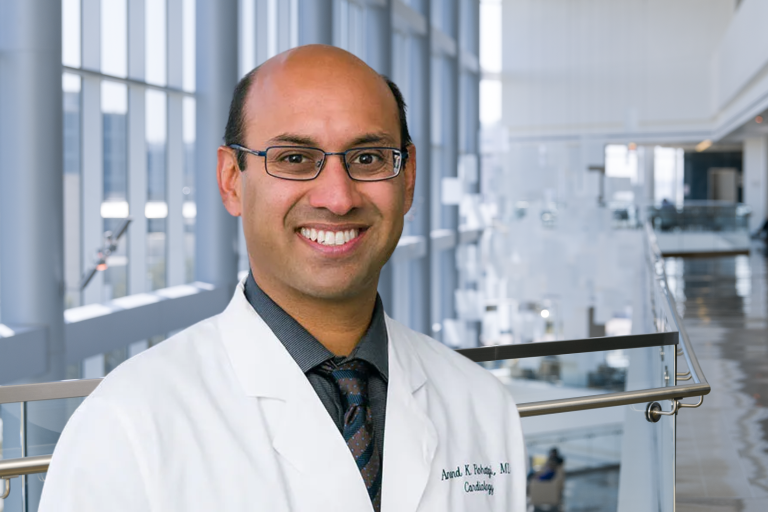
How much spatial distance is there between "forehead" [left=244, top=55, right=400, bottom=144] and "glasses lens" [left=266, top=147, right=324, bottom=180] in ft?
0.09

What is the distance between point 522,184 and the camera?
63.6 feet

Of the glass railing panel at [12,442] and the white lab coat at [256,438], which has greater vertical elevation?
the white lab coat at [256,438]

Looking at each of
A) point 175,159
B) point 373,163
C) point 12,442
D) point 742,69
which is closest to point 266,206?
point 373,163

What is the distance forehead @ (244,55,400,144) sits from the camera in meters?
1.34

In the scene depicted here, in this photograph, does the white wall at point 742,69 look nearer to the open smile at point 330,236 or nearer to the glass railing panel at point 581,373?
the glass railing panel at point 581,373

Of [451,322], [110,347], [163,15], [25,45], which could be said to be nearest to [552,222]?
[451,322]

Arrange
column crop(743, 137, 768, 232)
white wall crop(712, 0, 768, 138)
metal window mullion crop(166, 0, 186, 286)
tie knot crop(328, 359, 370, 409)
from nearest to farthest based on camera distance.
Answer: tie knot crop(328, 359, 370, 409)
metal window mullion crop(166, 0, 186, 286)
white wall crop(712, 0, 768, 138)
column crop(743, 137, 768, 232)

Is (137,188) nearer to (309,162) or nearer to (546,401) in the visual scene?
(546,401)

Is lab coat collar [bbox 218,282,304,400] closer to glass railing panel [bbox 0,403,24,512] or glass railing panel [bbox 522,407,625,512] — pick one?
glass railing panel [bbox 0,403,24,512]

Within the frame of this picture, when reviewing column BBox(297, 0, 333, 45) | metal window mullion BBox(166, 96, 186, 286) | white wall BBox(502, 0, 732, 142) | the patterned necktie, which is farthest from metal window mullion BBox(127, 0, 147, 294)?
white wall BBox(502, 0, 732, 142)

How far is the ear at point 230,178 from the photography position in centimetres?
148

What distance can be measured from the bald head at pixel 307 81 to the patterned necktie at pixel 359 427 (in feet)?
1.22

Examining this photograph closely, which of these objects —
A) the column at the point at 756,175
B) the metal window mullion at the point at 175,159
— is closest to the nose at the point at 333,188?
the metal window mullion at the point at 175,159

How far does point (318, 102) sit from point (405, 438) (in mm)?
532
